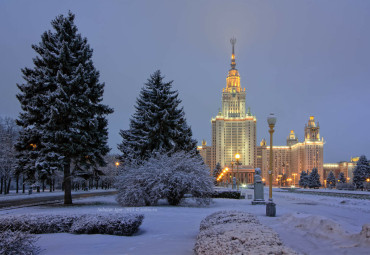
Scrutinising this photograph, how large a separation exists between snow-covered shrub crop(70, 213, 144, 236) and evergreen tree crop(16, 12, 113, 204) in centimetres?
1212

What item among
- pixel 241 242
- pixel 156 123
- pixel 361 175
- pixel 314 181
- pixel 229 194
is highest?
pixel 156 123

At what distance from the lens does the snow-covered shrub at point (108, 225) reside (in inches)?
388

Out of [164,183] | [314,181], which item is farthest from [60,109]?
[314,181]

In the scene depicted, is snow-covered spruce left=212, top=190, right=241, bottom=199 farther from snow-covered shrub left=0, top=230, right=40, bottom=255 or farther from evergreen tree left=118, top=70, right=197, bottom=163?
snow-covered shrub left=0, top=230, right=40, bottom=255

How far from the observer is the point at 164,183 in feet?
64.6

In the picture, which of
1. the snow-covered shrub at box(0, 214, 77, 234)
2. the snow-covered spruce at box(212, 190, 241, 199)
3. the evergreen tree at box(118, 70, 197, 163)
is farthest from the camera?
the snow-covered spruce at box(212, 190, 241, 199)

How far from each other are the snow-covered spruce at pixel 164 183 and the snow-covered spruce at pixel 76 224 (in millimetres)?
8662

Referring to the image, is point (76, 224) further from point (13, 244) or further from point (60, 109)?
point (60, 109)

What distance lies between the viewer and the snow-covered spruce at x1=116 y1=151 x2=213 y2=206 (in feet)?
63.6

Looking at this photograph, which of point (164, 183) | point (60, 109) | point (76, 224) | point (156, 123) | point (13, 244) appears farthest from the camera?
point (156, 123)

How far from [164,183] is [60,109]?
8.78m

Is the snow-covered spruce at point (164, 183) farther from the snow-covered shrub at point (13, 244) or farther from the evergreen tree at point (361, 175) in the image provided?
the evergreen tree at point (361, 175)

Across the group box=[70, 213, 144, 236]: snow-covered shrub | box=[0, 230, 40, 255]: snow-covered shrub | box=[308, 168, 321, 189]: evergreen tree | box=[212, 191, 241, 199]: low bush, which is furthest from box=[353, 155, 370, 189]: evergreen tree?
box=[0, 230, 40, 255]: snow-covered shrub

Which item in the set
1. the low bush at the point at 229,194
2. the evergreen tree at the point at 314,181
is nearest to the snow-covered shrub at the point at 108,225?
the low bush at the point at 229,194
